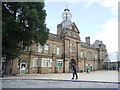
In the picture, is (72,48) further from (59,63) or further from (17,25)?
(17,25)

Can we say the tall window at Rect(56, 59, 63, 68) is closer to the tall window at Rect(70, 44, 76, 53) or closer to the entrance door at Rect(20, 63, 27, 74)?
the tall window at Rect(70, 44, 76, 53)

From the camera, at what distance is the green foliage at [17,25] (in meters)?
15.7

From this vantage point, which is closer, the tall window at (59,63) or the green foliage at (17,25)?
the green foliage at (17,25)

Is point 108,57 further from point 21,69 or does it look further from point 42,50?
point 21,69

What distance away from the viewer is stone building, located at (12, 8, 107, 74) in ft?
78.1

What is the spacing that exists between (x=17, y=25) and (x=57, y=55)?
15.2 m

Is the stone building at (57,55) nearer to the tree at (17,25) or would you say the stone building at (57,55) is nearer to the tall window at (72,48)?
the tall window at (72,48)

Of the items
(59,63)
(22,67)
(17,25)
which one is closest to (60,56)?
(59,63)

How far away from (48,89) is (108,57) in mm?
43798

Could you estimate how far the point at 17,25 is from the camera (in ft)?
51.2

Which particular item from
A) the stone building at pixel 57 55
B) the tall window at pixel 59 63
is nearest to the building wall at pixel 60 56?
the stone building at pixel 57 55

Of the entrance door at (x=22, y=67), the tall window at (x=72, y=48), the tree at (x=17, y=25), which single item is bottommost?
the entrance door at (x=22, y=67)

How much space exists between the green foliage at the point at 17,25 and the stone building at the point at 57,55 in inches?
105

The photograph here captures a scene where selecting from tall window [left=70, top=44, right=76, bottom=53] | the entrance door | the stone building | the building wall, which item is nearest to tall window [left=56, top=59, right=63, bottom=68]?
the stone building
